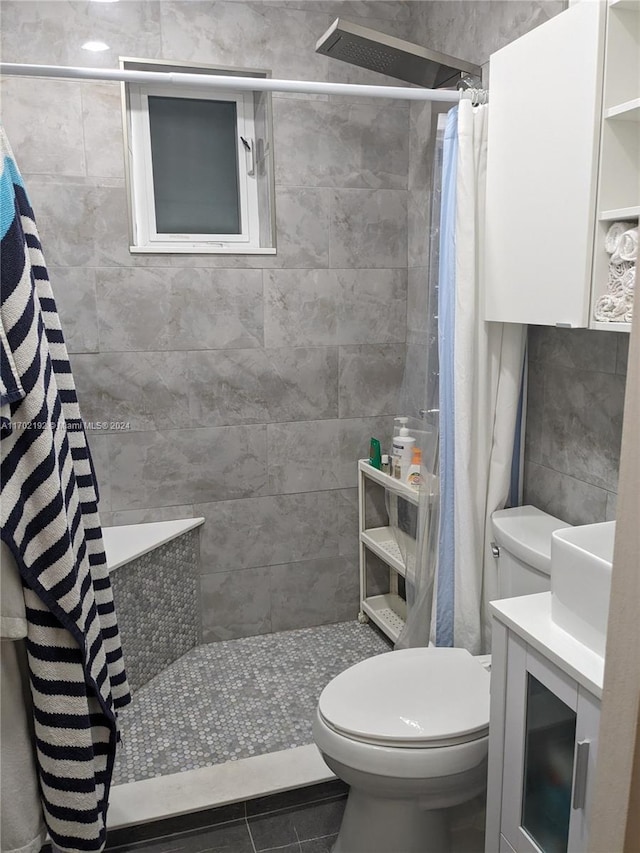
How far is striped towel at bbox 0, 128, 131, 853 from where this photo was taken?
1.05 metres

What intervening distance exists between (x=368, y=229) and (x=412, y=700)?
174cm

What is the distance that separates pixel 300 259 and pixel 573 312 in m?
1.33

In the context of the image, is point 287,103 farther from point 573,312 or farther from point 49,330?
point 49,330

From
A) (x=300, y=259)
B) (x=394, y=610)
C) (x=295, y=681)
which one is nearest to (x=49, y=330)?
(x=300, y=259)

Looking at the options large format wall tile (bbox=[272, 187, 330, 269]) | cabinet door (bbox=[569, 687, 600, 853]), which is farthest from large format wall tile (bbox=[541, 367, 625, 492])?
large format wall tile (bbox=[272, 187, 330, 269])

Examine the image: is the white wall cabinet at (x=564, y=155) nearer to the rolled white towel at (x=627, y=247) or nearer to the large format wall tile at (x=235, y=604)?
the rolled white towel at (x=627, y=247)

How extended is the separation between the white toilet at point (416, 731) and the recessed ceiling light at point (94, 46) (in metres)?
1.97

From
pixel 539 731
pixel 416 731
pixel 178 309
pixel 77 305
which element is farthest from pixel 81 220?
pixel 539 731

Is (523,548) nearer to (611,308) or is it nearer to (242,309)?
(611,308)

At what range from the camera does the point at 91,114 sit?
2342 mm

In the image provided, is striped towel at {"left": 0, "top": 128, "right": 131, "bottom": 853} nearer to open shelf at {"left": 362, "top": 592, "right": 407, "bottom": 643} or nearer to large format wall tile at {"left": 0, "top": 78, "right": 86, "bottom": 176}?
large format wall tile at {"left": 0, "top": 78, "right": 86, "bottom": 176}

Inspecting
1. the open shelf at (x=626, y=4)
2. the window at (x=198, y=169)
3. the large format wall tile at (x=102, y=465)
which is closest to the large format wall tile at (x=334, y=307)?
the window at (x=198, y=169)

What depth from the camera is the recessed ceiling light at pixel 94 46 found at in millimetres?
2312

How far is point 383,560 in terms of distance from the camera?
2.86 m
